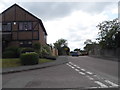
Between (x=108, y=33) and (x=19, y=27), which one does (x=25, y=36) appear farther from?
(x=108, y=33)

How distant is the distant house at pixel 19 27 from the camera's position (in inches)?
1538

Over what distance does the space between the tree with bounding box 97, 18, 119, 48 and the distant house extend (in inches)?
634

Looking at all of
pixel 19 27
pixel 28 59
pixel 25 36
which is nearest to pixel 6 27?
pixel 19 27

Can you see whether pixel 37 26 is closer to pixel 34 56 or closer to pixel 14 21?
pixel 14 21

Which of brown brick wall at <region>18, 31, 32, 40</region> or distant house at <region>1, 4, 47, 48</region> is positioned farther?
distant house at <region>1, 4, 47, 48</region>

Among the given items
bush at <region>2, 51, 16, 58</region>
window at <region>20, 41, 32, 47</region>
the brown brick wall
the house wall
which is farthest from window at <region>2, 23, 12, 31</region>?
bush at <region>2, 51, 16, 58</region>

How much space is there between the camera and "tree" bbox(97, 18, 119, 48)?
1844 inches

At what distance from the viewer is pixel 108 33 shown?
157 ft

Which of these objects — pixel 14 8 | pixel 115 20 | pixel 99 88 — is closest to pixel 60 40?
pixel 115 20

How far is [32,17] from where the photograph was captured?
3969 centimetres

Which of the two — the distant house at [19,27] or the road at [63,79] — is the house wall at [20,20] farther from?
the road at [63,79]

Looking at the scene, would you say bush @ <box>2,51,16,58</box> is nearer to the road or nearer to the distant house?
the distant house

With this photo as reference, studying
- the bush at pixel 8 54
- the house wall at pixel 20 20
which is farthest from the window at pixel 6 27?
the bush at pixel 8 54

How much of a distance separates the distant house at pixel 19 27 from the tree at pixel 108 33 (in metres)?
16.1
